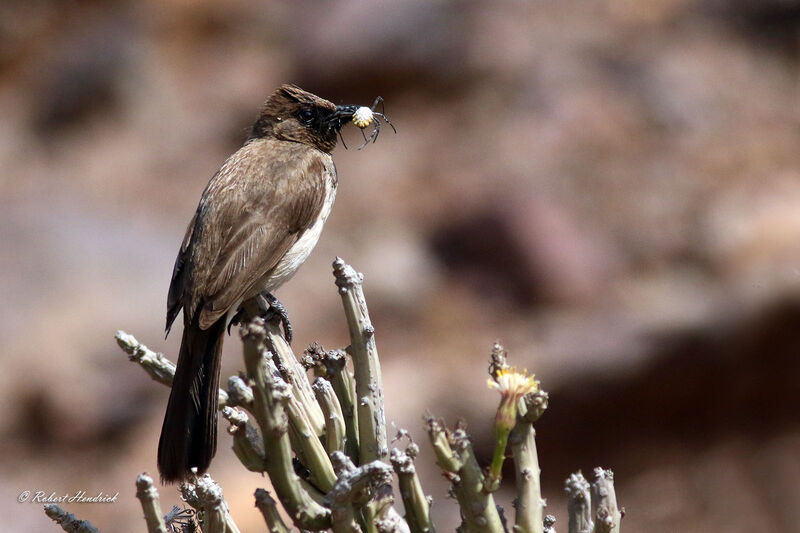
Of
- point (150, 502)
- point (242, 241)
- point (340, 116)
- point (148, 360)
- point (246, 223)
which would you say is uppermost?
point (340, 116)

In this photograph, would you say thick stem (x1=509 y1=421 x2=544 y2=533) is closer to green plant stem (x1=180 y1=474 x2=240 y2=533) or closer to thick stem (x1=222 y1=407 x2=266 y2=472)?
thick stem (x1=222 y1=407 x2=266 y2=472)

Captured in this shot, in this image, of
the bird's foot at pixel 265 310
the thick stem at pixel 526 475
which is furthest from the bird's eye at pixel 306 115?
the thick stem at pixel 526 475

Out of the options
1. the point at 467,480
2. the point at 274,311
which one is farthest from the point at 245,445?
the point at 274,311

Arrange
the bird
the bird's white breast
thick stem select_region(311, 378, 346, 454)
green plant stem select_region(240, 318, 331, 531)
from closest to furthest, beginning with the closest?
green plant stem select_region(240, 318, 331, 531), thick stem select_region(311, 378, 346, 454), the bird, the bird's white breast

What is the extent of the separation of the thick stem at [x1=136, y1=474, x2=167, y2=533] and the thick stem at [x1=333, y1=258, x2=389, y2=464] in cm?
78

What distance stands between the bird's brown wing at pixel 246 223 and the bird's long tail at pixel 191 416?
15 centimetres

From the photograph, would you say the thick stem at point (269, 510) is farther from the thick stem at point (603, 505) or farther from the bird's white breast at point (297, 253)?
the bird's white breast at point (297, 253)

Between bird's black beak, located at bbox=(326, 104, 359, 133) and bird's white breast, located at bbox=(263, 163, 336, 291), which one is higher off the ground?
bird's black beak, located at bbox=(326, 104, 359, 133)

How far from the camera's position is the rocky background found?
9.19m

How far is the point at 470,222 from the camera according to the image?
1056 cm

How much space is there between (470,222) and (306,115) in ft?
18.5

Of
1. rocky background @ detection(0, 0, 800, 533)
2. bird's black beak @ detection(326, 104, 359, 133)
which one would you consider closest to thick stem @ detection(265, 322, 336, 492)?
bird's black beak @ detection(326, 104, 359, 133)

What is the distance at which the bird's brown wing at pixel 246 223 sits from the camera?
4.18m

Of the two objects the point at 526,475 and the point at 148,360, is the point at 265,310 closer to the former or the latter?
the point at 148,360
